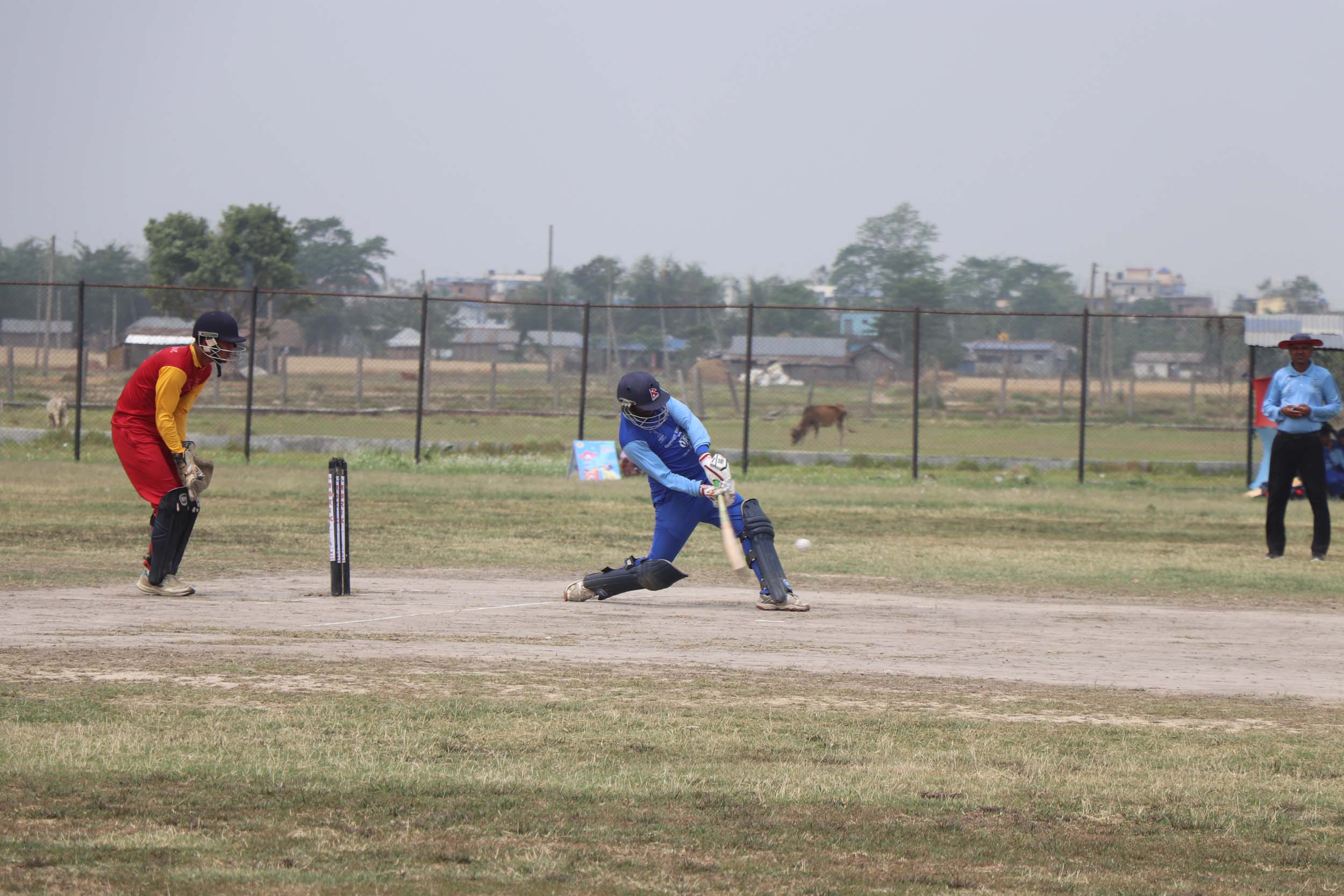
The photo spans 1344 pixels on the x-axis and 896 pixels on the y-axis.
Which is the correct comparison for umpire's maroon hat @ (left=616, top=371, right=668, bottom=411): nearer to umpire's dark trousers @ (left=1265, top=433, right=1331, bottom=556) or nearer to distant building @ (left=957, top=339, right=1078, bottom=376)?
umpire's dark trousers @ (left=1265, top=433, right=1331, bottom=556)

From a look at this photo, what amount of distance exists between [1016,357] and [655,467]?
4137 centimetres

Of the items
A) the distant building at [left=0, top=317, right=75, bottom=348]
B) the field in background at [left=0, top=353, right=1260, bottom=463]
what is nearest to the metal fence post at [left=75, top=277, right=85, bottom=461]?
the field in background at [left=0, top=353, right=1260, bottom=463]

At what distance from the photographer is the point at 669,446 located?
10539 mm

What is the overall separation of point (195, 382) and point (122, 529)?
5551 mm

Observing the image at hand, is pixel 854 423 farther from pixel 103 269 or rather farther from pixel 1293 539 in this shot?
pixel 103 269

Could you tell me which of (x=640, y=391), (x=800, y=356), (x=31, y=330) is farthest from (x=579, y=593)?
(x=31, y=330)

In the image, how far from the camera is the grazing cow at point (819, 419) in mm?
34406

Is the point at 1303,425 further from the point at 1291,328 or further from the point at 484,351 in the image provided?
the point at 484,351

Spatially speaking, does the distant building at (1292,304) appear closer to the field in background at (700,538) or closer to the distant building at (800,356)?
the distant building at (800,356)

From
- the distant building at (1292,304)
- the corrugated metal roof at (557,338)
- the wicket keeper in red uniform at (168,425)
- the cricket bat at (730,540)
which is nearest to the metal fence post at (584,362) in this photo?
the wicket keeper in red uniform at (168,425)

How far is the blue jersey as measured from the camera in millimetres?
10398

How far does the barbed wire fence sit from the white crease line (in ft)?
47.1

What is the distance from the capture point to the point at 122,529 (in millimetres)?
15469

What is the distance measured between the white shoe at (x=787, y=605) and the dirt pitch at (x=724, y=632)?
78 millimetres
